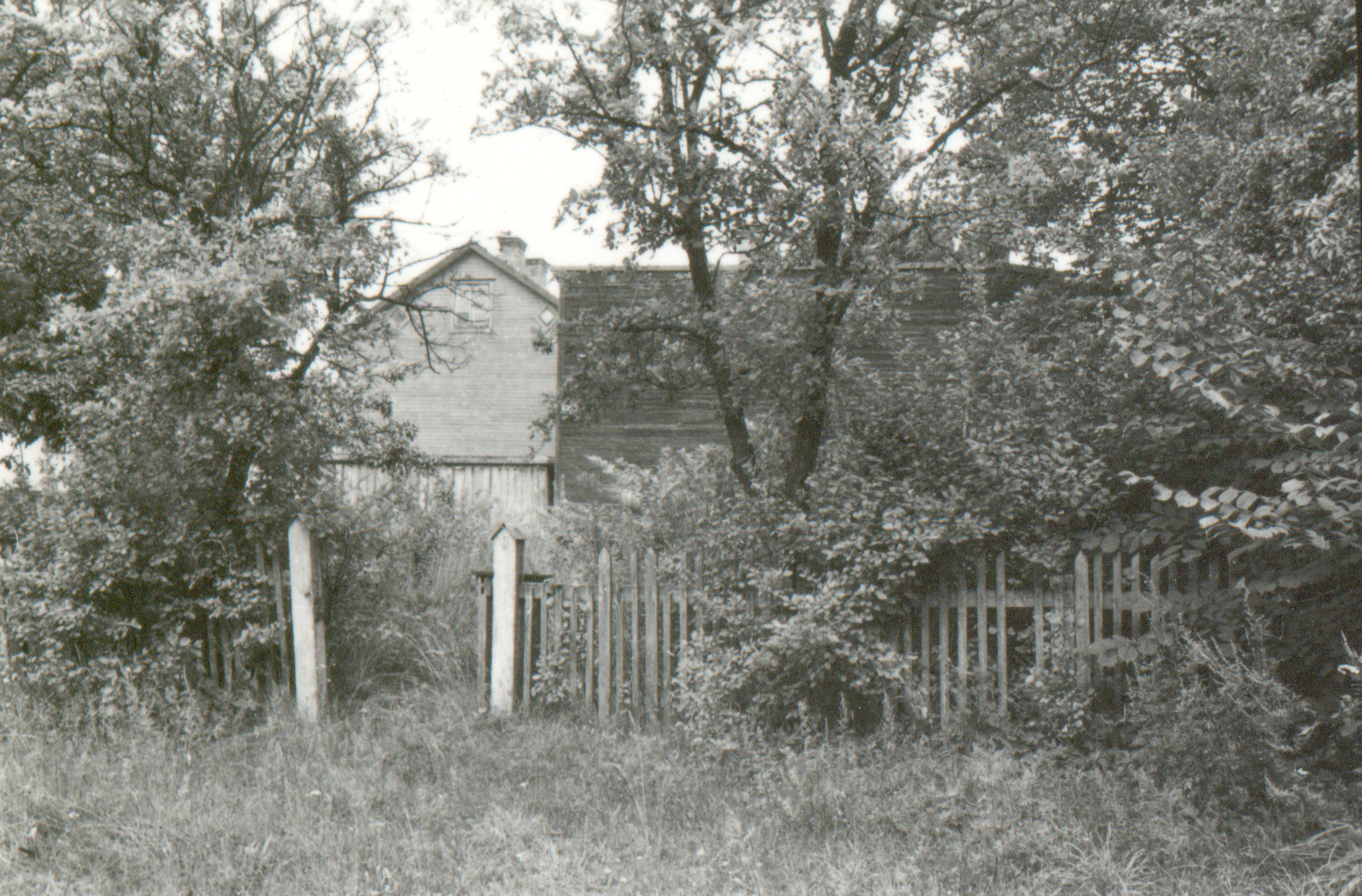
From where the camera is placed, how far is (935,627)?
6.59 meters

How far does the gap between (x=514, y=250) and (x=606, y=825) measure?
3497 cm

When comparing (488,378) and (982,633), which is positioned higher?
(488,378)

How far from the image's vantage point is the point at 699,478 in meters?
8.21

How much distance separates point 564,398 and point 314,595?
225cm

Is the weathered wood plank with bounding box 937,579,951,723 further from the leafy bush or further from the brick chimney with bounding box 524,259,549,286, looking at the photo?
the brick chimney with bounding box 524,259,549,286

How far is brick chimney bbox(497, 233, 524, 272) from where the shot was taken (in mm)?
37219

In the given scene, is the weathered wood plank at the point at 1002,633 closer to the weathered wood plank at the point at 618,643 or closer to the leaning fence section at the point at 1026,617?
the leaning fence section at the point at 1026,617

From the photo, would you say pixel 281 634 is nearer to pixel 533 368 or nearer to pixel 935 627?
pixel 935 627

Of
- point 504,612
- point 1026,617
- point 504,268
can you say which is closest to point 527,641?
point 504,612

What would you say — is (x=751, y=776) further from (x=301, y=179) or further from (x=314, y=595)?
(x=301, y=179)

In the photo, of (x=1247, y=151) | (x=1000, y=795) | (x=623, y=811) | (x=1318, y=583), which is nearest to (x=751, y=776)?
(x=623, y=811)

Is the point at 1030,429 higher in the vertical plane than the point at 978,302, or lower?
lower

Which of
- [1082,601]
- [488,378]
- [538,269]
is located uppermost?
[538,269]

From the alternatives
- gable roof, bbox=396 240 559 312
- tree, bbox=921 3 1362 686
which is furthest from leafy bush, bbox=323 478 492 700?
gable roof, bbox=396 240 559 312
